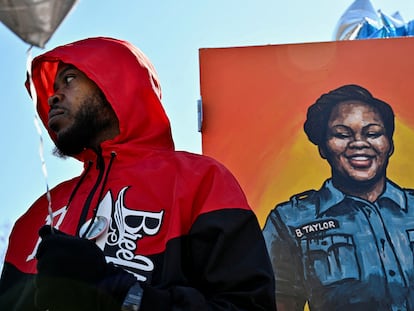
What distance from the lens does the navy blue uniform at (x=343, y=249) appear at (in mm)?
2793

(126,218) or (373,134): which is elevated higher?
(373,134)

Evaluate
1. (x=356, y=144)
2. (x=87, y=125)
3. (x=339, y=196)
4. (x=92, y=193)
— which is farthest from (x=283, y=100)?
(x=92, y=193)

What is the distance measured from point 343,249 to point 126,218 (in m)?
1.05

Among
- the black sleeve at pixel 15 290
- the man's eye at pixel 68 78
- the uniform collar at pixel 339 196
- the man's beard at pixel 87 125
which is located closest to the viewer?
the black sleeve at pixel 15 290

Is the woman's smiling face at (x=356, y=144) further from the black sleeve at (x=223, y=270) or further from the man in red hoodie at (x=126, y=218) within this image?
the black sleeve at (x=223, y=270)

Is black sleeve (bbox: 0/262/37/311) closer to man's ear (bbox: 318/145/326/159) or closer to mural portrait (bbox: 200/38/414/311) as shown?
mural portrait (bbox: 200/38/414/311)

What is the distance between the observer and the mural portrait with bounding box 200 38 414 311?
2.82m

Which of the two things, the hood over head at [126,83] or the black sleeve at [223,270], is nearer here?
the black sleeve at [223,270]

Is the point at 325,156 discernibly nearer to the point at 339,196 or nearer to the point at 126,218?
the point at 339,196

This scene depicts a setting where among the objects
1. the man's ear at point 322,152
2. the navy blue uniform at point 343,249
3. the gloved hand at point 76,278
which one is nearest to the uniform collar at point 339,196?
the navy blue uniform at point 343,249

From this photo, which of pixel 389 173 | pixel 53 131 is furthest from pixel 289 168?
pixel 53 131

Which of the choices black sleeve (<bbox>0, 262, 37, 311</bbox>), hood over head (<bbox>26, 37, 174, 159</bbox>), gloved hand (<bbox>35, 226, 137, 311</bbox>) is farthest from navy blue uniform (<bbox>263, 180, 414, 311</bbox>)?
gloved hand (<bbox>35, 226, 137, 311</bbox>)

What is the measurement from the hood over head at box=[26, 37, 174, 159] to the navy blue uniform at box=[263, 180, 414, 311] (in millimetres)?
741

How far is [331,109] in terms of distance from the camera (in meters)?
3.08
